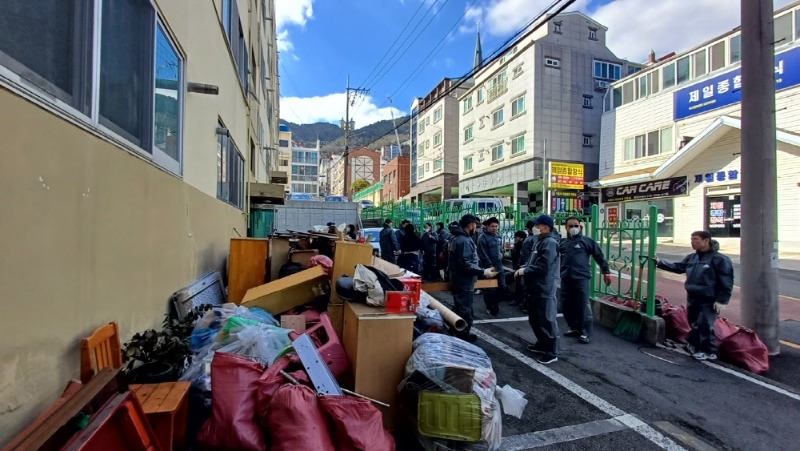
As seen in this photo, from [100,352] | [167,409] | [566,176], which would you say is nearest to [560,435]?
[167,409]

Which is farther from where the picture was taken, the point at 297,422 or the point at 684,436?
the point at 684,436

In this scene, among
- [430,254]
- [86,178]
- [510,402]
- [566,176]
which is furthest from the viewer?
[566,176]

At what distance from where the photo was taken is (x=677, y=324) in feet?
17.6

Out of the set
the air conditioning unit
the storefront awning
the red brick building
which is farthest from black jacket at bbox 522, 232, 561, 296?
the red brick building

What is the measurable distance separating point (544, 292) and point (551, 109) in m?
24.2

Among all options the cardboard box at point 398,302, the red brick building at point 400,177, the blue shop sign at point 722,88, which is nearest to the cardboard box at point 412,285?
the cardboard box at point 398,302

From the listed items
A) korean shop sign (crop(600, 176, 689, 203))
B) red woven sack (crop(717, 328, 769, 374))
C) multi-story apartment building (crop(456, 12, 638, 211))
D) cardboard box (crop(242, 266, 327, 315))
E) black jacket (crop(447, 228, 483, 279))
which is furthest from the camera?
multi-story apartment building (crop(456, 12, 638, 211))

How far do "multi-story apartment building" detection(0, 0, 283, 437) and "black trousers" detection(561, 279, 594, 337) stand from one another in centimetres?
490

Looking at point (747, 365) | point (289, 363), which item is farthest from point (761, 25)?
point (289, 363)

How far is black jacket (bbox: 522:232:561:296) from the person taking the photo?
476 centimetres

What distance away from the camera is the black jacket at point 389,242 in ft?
33.6

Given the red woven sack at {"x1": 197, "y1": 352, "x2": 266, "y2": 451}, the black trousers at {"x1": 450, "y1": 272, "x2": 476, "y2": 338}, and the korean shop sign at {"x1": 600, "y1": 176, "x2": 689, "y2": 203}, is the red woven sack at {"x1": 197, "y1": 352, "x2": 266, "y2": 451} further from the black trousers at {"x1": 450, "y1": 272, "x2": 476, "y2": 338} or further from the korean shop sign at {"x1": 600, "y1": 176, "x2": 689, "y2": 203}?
the korean shop sign at {"x1": 600, "y1": 176, "x2": 689, "y2": 203}

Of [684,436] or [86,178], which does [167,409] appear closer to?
[86,178]

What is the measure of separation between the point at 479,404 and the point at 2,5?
119 inches
